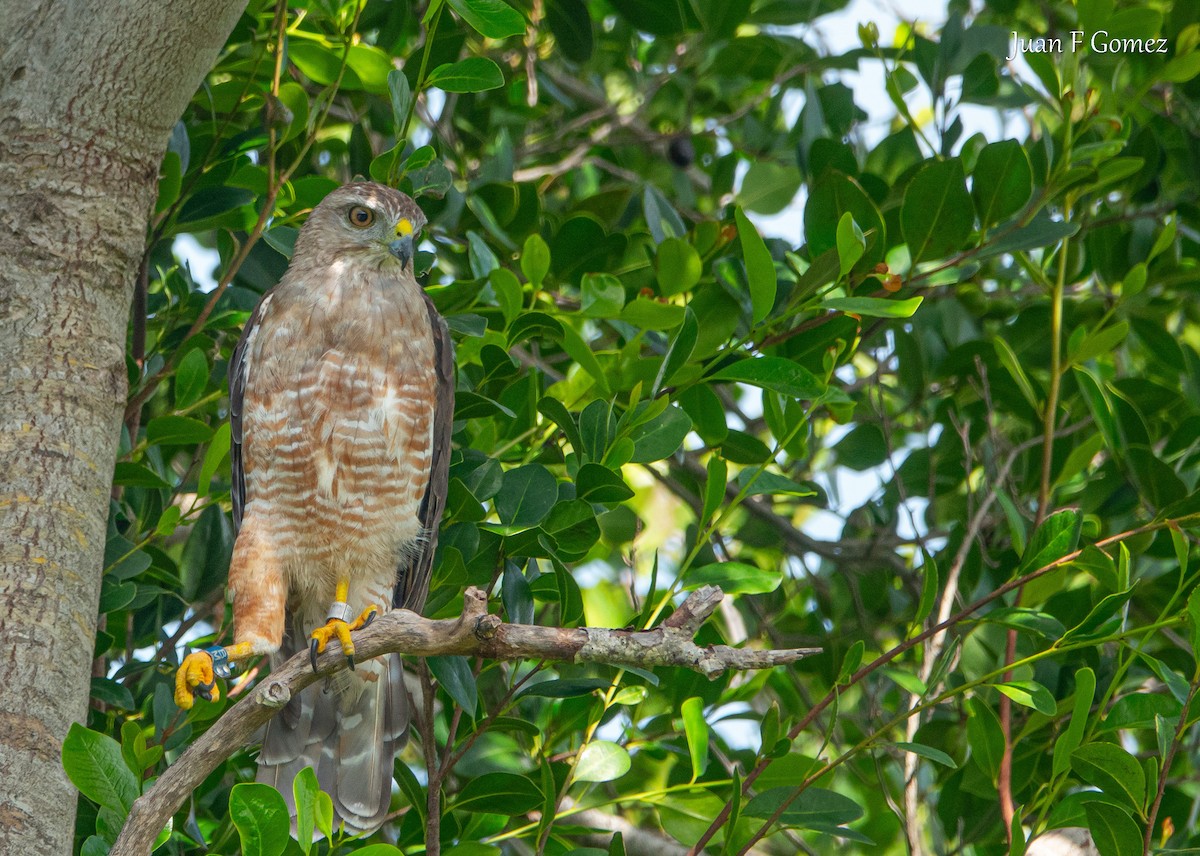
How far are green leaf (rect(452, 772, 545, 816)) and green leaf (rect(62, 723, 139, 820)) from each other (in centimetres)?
95

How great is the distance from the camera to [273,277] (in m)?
4.07

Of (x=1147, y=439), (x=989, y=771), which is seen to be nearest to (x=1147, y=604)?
(x=1147, y=439)

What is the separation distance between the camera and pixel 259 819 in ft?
7.74

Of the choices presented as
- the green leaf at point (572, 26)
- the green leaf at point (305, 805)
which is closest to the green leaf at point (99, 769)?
the green leaf at point (305, 805)

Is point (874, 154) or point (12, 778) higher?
point (874, 154)

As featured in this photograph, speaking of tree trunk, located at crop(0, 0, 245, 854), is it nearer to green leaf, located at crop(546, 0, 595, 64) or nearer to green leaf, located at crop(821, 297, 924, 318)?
green leaf, located at crop(546, 0, 595, 64)

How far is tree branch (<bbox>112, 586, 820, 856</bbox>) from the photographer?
237cm

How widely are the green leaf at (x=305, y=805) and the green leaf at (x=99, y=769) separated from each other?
0.36m

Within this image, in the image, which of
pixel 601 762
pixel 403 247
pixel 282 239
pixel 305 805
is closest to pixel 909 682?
pixel 601 762

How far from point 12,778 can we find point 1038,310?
361 cm

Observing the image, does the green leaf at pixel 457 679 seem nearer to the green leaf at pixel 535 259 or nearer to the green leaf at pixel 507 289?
the green leaf at pixel 507 289

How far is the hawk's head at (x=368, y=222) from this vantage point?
12.1 ft

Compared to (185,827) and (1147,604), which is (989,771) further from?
(185,827)

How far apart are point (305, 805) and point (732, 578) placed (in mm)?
1345
